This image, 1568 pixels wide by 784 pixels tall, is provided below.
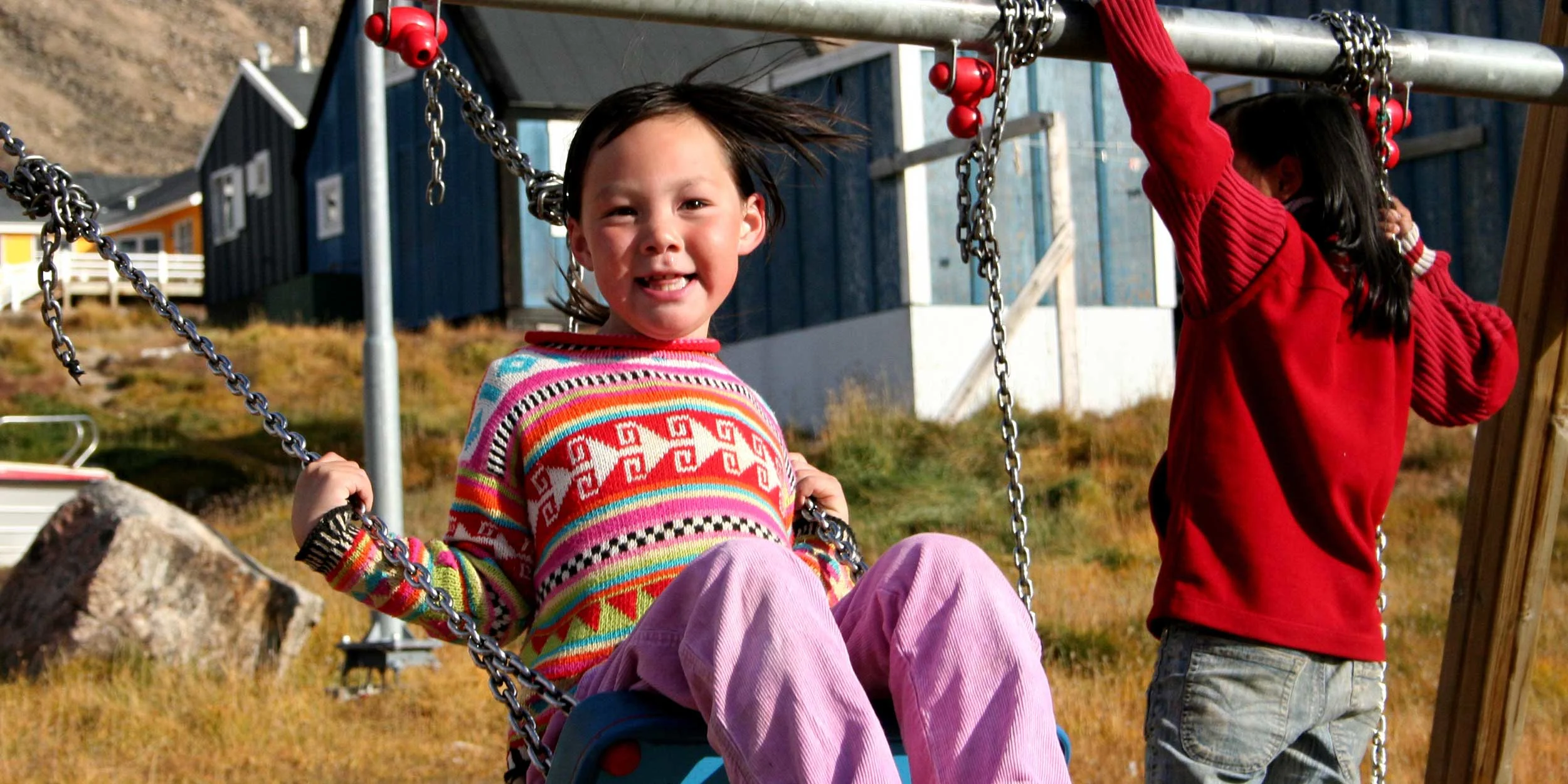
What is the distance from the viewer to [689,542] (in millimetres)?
2520

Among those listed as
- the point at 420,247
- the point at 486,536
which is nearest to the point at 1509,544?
the point at 486,536

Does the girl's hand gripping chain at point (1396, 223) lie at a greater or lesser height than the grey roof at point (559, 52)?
lesser

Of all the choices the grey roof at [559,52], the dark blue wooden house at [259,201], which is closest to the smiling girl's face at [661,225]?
the grey roof at [559,52]

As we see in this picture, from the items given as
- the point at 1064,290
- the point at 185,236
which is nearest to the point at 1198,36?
the point at 1064,290

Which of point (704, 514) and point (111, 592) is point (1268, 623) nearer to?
point (704, 514)

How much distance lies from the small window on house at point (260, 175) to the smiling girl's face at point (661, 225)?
26.4 meters

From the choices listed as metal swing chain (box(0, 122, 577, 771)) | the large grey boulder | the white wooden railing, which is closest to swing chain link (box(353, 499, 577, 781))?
metal swing chain (box(0, 122, 577, 771))

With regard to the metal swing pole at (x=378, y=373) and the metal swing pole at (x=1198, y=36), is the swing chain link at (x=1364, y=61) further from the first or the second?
the metal swing pole at (x=378, y=373)

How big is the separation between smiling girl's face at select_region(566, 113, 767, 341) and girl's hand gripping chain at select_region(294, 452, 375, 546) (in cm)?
47

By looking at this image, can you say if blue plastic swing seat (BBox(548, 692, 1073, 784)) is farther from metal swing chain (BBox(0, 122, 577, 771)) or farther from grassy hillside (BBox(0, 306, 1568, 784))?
grassy hillside (BBox(0, 306, 1568, 784))

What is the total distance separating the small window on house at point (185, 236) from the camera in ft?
120

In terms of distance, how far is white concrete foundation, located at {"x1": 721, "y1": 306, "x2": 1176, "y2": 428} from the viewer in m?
12.6

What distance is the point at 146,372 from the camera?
18.5 m

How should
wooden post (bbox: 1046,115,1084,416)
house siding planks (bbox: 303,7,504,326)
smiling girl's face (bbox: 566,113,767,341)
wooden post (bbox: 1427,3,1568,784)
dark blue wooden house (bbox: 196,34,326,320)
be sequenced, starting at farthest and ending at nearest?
dark blue wooden house (bbox: 196,34,326,320), house siding planks (bbox: 303,7,504,326), wooden post (bbox: 1046,115,1084,416), wooden post (bbox: 1427,3,1568,784), smiling girl's face (bbox: 566,113,767,341)
